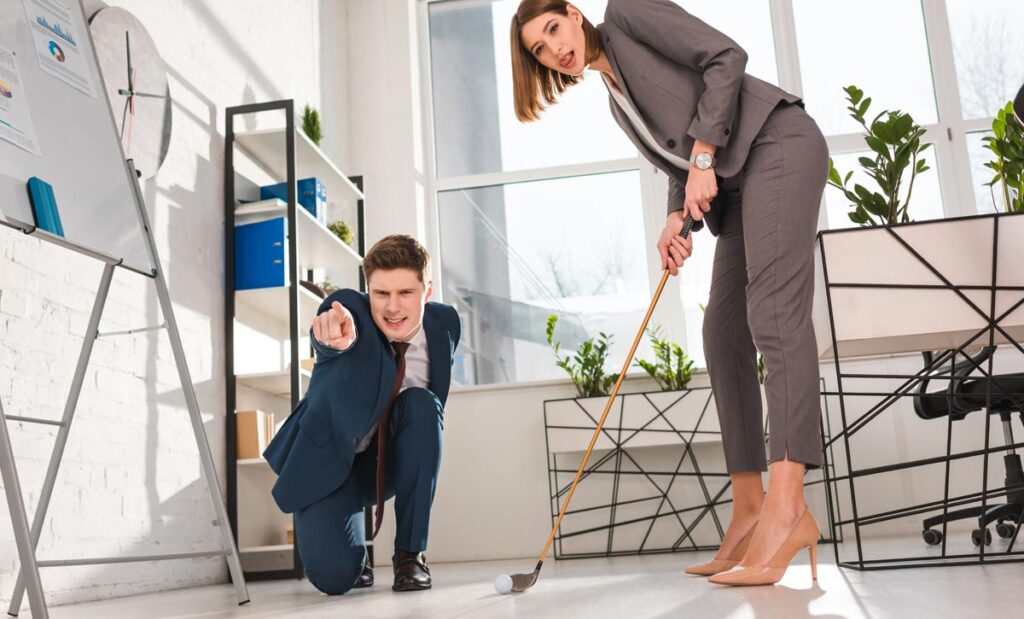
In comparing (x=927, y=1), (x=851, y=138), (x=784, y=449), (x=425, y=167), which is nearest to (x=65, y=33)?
(x=784, y=449)

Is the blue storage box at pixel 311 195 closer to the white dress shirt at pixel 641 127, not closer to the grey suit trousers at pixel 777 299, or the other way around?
the white dress shirt at pixel 641 127

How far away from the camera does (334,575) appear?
1917 mm

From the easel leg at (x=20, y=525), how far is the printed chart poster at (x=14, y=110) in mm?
572

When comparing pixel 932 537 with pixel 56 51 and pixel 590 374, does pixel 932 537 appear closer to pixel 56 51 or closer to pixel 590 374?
pixel 590 374

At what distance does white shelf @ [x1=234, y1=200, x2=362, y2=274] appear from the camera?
9.97ft

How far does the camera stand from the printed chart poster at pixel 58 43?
1.70 meters

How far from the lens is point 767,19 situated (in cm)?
438

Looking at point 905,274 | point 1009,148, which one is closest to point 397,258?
point 905,274

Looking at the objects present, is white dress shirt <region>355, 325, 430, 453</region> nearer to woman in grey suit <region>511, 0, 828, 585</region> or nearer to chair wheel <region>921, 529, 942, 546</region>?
woman in grey suit <region>511, 0, 828, 585</region>

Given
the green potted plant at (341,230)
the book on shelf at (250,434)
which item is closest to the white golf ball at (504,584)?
the book on shelf at (250,434)

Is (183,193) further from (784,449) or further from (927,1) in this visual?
(927,1)

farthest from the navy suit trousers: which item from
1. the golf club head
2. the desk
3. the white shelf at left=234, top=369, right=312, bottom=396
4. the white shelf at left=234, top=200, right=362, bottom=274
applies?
the white shelf at left=234, top=200, right=362, bottom=274

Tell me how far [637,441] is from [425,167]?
1853 millimetres

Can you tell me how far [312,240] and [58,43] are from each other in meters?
1.64
